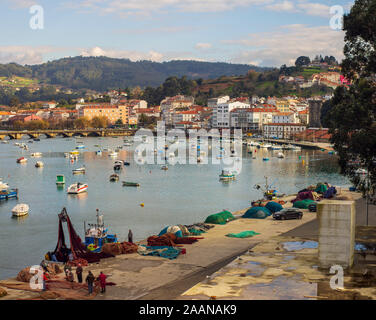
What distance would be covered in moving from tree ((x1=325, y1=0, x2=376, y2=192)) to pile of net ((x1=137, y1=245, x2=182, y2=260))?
6237 millimetres

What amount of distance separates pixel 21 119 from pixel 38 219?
132 meters

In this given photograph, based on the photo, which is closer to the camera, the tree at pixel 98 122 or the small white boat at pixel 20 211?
the small white boat at pixel 20 211

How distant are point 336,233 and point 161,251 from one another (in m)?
6.77

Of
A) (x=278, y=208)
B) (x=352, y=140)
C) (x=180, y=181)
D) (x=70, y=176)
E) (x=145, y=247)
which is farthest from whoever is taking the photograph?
(x=70, y=176)

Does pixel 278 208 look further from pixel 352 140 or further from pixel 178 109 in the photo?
pixel 178 109

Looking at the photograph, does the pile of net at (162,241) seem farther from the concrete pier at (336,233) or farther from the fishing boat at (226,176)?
the fishing boat at (226,176)

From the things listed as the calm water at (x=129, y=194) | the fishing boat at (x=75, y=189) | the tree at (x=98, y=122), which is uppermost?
the tree at (x=98, y=122)

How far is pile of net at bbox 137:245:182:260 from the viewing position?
17.7 meters

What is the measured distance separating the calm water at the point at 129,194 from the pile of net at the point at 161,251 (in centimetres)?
456

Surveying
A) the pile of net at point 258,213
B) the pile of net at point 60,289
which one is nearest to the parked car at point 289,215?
the pile of net at point 258,213

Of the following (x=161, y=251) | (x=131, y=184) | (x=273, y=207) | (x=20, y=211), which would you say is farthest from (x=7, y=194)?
(x=161, y=251)

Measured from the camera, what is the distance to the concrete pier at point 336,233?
13.3 meters

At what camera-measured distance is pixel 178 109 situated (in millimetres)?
148375
